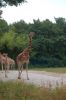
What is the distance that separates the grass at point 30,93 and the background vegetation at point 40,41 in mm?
43712

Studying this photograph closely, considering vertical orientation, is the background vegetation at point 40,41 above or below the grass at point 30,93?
above

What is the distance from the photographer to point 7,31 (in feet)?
221

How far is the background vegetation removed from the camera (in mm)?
63703

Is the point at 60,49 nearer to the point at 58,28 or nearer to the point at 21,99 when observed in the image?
the point at 58,28

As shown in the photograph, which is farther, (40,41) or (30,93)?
(40,41)

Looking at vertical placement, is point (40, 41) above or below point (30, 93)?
above

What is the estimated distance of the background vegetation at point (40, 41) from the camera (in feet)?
209

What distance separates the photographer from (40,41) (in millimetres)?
71625

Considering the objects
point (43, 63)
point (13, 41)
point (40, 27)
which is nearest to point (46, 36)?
point (40, 27)

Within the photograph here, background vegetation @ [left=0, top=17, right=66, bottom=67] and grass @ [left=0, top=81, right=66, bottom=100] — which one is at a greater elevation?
background vegetation @ [left=0, top=17, right=66, bottom=67]

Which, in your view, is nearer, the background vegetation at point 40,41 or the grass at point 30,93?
the grass at point 30,93

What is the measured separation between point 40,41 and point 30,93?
56766 millimetres

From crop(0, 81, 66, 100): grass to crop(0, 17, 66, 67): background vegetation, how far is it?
1721 inches

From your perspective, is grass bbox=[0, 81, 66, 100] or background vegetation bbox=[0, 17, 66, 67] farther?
background vegetation bbox=[0, 17, 66, 67]
